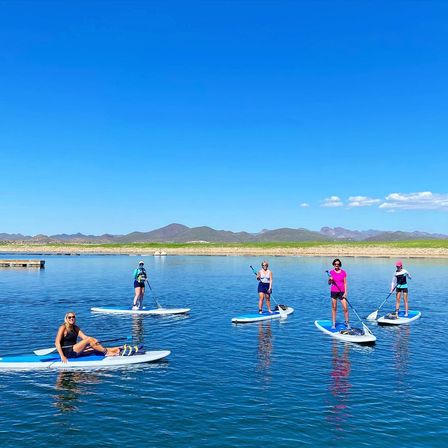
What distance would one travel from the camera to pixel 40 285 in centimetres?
4906

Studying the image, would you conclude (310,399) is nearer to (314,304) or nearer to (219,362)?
(219,362)

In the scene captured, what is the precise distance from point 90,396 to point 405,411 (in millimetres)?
9626

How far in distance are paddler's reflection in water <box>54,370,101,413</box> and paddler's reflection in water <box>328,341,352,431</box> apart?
7.56 metres

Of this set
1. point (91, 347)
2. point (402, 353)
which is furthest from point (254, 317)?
point (91, 347)

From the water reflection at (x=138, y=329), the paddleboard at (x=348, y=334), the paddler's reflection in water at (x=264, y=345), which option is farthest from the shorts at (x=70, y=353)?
the paddleboard at (x=348, y=334)

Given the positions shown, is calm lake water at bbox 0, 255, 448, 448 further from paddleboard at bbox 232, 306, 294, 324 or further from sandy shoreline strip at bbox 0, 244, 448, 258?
sandy shoreline strip at bbox 0, 244, 448, 258

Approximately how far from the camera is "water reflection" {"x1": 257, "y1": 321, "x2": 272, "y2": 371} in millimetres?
17453

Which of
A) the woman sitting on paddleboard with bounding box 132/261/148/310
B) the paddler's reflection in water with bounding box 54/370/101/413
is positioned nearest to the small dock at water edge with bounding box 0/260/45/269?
the woman sitting on paddleboard with bounding box 132/261/148/310

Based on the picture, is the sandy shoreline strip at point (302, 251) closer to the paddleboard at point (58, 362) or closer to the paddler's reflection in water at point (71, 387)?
the paddleboard at point (58, 362)

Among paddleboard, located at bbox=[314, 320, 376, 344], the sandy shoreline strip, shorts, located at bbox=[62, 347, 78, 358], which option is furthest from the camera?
the sandy shoreline strip

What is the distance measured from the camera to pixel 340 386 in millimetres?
14836

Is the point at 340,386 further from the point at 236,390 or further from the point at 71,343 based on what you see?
the point at 71,343

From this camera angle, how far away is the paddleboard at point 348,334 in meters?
20.7

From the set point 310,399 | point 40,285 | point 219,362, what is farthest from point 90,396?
point 40,285
